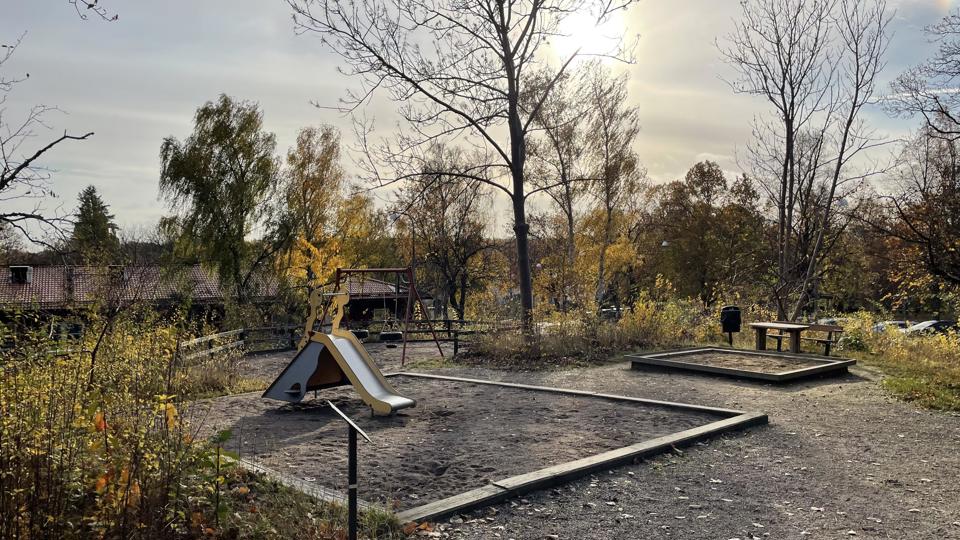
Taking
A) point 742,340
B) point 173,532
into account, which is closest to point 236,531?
point 173,532

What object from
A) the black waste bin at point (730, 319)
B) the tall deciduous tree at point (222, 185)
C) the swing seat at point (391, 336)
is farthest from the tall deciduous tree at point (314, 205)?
the black waste bin at point (730, 319)

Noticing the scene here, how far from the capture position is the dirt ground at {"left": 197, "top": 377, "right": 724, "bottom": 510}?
562 centimetres

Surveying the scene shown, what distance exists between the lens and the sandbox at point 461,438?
17.4 ft

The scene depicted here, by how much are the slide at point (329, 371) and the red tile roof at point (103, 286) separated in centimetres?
208

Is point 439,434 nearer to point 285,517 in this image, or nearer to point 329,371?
point 329,371

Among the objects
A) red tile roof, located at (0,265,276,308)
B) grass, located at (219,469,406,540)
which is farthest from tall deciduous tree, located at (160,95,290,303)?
grass, located at (219,469,406,540)

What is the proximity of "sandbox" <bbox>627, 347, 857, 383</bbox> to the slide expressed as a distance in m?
5.74

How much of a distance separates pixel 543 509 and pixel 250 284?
30224 mm

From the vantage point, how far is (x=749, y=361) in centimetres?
1238

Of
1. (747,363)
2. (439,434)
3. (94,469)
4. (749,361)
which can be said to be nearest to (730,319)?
(749,361)

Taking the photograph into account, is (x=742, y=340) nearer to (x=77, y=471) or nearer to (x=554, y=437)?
(x=554, y=437)

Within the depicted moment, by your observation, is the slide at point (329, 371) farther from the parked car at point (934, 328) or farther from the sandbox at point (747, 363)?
the parked car at point (934, 328)

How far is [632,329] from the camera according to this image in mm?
15539

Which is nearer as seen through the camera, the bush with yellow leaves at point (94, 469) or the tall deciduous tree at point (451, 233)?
the bush with yellow leaves at point (94, 469)
